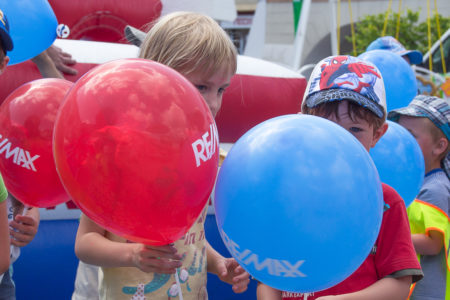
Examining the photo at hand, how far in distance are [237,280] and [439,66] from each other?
28.1ft

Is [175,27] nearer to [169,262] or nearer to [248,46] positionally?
[169,262]

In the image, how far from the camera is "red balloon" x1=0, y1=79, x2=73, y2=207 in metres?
1.40

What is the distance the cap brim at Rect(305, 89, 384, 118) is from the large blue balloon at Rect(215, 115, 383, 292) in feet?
1.06

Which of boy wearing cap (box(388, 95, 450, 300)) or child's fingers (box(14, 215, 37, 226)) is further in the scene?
boy wearing cap (box(388, 95, 450, 300))

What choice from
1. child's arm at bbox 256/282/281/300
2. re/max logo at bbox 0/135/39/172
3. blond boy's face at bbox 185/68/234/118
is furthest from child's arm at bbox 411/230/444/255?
re/max logo at bbox 0/135/39/172

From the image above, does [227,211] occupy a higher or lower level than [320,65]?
lower

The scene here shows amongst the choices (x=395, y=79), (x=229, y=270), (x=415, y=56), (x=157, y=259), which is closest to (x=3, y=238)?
(x=157, y=259)

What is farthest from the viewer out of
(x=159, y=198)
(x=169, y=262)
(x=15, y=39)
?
(x=15, y=39)

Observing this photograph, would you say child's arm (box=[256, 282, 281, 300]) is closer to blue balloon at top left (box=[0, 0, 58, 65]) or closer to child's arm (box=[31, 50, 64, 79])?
blue balloon at top left (box=[0, 0, 58, 65])

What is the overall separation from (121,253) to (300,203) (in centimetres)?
43

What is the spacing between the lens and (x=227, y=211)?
1.01 metres

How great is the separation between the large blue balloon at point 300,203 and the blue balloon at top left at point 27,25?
1185 mm

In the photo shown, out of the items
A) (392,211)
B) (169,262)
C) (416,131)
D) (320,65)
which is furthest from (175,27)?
(416,131)

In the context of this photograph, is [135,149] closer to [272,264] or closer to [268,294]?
[272,264]
